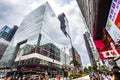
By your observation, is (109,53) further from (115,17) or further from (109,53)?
(115,17)

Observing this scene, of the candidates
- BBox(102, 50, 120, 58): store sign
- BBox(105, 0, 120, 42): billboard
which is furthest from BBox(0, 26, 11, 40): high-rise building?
BBox(105, 0, 120, 42): billboard

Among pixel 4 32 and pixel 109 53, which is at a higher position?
pixel 4 32

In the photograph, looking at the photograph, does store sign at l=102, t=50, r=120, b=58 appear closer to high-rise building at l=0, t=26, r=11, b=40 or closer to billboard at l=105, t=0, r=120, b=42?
billboard at l=105, t=0, r=120, b=42

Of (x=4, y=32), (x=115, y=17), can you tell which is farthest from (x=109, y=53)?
(x=4, y=32)

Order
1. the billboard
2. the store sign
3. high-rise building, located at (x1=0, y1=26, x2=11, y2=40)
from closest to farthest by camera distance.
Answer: the billboard < the store sign < high-rise building, located at (x1=0, y1=26, x2=11, y2=40)

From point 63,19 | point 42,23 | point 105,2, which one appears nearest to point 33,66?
point 42,23

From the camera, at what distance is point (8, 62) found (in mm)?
48562

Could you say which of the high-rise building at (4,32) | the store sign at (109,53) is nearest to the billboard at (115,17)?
the store sign at (109,53)

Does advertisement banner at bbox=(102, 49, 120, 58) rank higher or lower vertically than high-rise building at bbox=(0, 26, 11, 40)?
lower

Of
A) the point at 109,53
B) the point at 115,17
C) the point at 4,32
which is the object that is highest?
the point at 4,32

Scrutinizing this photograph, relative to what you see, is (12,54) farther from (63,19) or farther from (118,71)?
(63,19)

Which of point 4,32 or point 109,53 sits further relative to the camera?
point 4,32

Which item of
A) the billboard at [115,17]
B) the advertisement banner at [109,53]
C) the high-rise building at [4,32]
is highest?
the high-rise building at [4,32]

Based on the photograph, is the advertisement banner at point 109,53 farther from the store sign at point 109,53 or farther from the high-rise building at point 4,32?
the high-rise building at point 4,32
